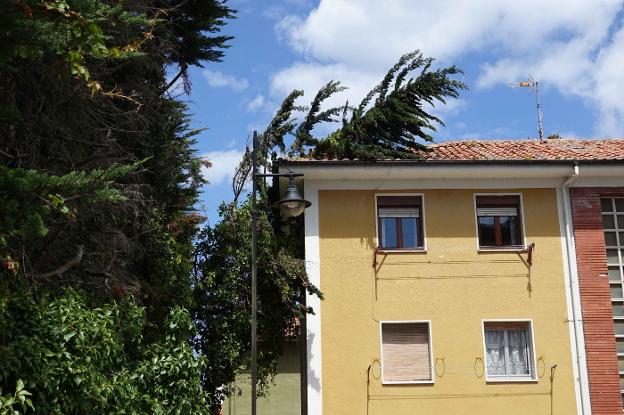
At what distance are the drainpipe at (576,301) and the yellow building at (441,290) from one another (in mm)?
36

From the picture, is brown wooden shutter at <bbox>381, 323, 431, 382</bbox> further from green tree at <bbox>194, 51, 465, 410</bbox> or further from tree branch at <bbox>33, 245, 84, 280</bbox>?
tree branch at <bbox>33, 245, 84, 280</bbox>

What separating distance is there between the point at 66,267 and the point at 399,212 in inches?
295

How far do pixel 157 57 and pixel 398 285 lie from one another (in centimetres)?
643

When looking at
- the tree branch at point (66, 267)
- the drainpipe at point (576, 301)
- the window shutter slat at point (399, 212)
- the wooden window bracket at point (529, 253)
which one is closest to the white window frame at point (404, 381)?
the window shutter slat at point (399, 212)

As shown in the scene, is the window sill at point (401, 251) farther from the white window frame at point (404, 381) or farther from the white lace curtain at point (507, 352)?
the white lace curtain at point (507, 352)

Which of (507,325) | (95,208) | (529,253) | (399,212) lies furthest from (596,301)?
(95,208)

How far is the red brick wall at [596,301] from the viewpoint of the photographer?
16.4 m

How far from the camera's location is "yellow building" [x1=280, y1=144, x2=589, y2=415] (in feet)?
53.2

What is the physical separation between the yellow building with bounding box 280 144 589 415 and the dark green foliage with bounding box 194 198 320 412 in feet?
1.74

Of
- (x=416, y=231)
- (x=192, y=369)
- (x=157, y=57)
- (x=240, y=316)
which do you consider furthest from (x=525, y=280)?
(x=157, y=57)

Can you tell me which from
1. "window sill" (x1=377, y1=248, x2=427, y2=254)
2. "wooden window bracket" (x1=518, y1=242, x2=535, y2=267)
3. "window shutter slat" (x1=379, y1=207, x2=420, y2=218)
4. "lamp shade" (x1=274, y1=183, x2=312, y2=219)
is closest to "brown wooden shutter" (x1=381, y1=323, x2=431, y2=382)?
"window sill" (x1=377, y1=248, x2=427, y2=254)

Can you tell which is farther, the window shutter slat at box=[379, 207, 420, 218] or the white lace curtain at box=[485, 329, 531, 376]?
the window shutter slat at box=[379, 207, 420, 218]

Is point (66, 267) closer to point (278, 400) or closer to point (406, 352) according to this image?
point (406, 352)

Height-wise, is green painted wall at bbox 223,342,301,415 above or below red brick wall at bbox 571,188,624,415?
below
